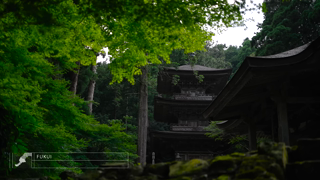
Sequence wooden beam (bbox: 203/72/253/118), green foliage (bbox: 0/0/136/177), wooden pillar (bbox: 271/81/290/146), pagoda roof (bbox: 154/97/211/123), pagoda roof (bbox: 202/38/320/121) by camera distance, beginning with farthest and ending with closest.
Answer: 1. pagoda roof (bbox: 154/97/211/123)
2. wooden pillar (bbox: 271/81/290/146)
3. wooden beam (bbox: 203/72/253/118)
4. pagoda roof (bbox: 202/38/320/121)
5. green foliage (bbox: 0/0/136/177)

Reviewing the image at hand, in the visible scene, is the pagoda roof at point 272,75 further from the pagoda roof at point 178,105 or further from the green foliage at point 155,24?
the pagoda roof at point 178,105

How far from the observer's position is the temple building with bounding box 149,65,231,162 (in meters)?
22.8

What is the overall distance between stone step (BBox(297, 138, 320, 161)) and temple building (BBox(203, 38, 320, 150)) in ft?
8.82

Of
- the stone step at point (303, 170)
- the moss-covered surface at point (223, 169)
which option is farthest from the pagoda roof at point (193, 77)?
the stone step at point (303, 170)

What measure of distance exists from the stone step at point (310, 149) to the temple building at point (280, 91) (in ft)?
8.82

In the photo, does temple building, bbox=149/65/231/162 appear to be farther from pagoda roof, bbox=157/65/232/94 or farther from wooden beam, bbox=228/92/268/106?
wooden beam, bbox=228/92/268/106

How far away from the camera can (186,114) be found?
2470cm

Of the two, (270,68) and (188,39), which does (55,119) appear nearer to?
(188,39)

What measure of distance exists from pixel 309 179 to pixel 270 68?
10.5 feet

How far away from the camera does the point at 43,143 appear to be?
756cm

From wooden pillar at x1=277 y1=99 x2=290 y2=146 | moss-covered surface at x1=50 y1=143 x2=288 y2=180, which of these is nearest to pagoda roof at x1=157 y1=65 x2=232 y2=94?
wooden pillar at x1=277 y1=99 x2=290 y2=146

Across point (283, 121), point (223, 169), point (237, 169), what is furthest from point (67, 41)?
point (283, 121)

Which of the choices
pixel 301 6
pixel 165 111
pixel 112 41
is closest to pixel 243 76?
pixel 112 41

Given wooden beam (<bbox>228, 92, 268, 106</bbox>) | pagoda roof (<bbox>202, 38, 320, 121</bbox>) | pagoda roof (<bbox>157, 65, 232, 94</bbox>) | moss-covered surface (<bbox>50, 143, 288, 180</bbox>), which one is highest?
pagoda roof (<bbox>157, 65, 232, 94</bbox>)
